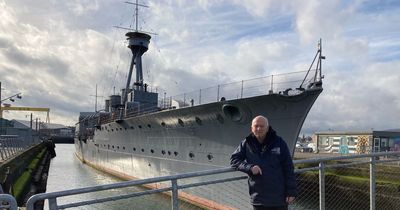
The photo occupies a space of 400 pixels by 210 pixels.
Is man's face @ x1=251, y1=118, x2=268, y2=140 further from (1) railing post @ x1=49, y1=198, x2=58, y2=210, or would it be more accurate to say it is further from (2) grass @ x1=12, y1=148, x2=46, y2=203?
(2) grass @ x1=12, y1=148, x2=46, y2=203

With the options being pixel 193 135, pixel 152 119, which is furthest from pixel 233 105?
pixel 152 119

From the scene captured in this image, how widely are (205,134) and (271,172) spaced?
10906 millimetres

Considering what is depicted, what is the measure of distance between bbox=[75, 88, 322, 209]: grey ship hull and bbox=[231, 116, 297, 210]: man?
6.93 meters

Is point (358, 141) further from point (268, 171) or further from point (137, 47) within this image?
point (268, 171)

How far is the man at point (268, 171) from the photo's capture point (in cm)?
386

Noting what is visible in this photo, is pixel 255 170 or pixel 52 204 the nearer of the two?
pixel 52 204

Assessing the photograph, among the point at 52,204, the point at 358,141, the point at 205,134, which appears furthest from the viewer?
the point at 358,141

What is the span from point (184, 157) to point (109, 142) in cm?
1304

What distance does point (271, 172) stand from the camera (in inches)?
151

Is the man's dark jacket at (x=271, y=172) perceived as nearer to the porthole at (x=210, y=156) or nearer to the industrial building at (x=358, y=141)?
the porthole at (x=210, y=156)

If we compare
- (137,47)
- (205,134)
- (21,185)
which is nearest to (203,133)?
(205,134)

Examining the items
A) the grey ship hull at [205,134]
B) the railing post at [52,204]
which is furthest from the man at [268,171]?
the grey ship hull at [205,134]

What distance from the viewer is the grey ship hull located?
479 inches

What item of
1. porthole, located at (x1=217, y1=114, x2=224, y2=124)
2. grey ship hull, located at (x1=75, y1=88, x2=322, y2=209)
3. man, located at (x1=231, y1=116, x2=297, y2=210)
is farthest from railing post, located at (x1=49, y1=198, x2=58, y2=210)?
porthole, located at (x1=217, y1=114, x2=224, y2=124)
